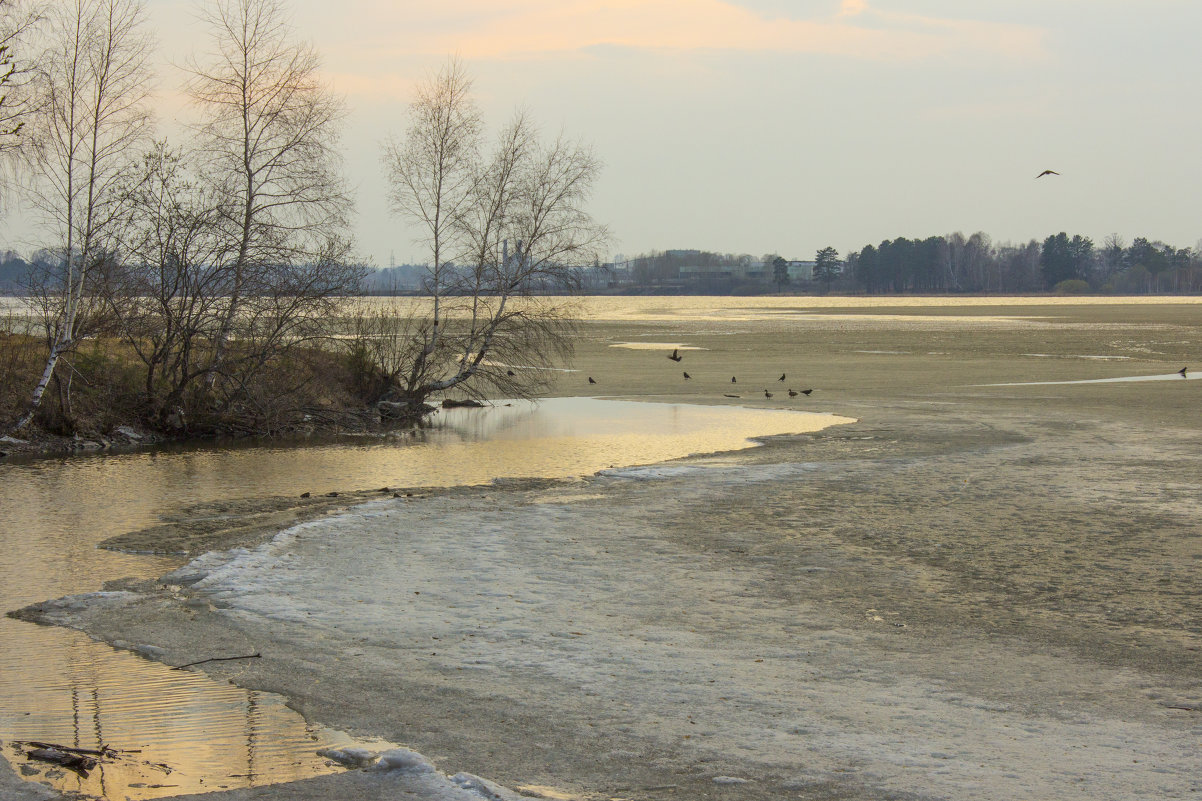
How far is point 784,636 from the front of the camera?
8773mm

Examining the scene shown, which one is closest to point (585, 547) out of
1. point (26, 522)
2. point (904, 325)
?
point (26, 522)

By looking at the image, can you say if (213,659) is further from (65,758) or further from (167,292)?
(167,292)

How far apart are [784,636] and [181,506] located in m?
9.32


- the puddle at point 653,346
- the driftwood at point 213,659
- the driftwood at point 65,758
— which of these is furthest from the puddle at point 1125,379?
the driftwood at point 65,758

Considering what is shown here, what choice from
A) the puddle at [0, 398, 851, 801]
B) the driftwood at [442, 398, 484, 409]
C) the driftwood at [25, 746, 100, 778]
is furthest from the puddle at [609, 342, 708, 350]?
the driftwood at [25, 746, 100, 778]

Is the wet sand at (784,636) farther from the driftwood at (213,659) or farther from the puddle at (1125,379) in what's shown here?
the puddle at (1125,379)

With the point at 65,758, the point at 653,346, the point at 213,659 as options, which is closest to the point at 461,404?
the point at 213,659

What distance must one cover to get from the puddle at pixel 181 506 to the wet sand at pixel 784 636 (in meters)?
0.37

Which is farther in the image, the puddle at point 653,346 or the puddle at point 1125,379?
the puddle at point 653,346

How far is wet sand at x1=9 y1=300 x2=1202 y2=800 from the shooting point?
20.5ft

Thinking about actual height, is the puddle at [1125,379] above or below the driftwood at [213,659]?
above

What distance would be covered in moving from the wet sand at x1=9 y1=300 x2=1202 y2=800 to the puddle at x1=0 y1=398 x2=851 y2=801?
1.22 feet

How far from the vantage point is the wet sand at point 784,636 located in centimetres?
626

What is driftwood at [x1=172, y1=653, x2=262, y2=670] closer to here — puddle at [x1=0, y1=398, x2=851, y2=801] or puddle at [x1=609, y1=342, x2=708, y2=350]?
puddle at [x1=0, y1=398, x2=851, y2=801]
